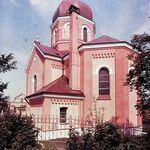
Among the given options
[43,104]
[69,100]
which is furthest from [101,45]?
[43,104]

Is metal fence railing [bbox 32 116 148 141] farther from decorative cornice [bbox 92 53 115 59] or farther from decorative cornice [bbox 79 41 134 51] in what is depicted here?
decorative cornice [bbox 79 41 134 51]

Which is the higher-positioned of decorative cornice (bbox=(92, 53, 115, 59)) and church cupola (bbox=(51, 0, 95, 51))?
church cupola (bbox=(51, 0, 95, 51))

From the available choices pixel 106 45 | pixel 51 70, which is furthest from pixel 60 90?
pixel 106 45

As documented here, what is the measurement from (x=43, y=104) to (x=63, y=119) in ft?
6.69

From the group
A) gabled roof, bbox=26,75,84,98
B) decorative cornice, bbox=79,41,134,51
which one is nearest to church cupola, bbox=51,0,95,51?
decorative cornice, bbox=79,41,134,51

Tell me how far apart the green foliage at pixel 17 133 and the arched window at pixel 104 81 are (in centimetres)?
1594

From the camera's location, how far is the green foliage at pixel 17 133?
920 cm

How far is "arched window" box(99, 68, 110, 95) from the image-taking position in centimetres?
2520

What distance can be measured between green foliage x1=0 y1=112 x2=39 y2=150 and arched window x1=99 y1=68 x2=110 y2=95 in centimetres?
1594

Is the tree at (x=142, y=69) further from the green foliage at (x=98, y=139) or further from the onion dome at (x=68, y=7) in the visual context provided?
the onion dome at (x=68, y=7)

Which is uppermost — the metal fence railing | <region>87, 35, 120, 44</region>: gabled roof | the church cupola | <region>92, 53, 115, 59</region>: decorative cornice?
the church cupola

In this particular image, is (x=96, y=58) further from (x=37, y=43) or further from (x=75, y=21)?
(x=37, y=43)

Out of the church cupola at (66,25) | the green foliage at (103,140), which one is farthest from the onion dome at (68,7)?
the green foliage at (103,140)

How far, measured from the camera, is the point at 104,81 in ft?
83.3
